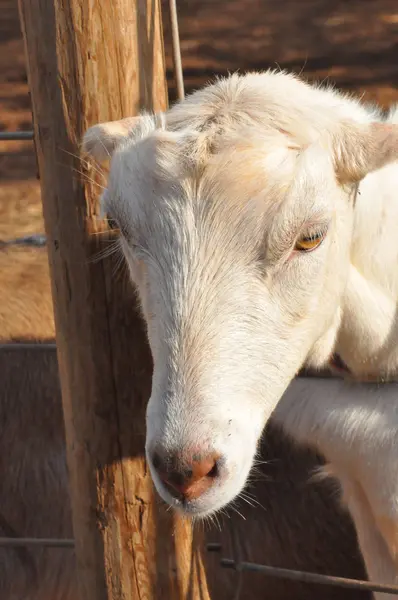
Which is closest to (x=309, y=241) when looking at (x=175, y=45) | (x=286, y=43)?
(x=175, y=45)

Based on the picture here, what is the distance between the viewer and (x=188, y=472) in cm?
154

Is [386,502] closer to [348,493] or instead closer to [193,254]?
[348,493]

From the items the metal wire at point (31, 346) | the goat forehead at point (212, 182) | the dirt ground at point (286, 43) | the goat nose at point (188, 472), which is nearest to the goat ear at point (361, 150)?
the goat forehead at point (212, 182)

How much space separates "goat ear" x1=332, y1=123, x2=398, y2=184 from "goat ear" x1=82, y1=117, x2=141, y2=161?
16.8 inches

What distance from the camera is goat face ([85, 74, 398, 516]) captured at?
5.16 feet

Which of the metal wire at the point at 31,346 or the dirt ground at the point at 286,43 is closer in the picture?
the metal wire at the point at 31,346

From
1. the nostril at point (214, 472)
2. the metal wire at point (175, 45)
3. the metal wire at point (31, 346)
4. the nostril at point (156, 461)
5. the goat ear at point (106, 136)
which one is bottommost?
the nostril at point (214, 472)

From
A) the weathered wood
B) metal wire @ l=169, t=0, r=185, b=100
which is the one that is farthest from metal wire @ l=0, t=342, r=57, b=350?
metal wire @ l=169, t=0, r=185, b=100

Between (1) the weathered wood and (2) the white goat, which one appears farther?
(1) the weathered wood

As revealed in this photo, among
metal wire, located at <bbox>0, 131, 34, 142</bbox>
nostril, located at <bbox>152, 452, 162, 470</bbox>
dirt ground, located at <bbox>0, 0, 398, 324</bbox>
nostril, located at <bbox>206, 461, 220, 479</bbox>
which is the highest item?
dirt ground, located at <bbox>0, 0, 398, 324</bbox>

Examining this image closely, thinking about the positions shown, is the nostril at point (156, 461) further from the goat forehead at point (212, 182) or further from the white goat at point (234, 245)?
the goat forehead at point (212, 182)

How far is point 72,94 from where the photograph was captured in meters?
1.74

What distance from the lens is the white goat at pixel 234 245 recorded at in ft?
5.20

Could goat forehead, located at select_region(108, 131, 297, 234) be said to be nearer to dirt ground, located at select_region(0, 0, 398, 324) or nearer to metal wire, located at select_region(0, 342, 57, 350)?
metal wire, located at select_region(0, 342, 57, 350)
